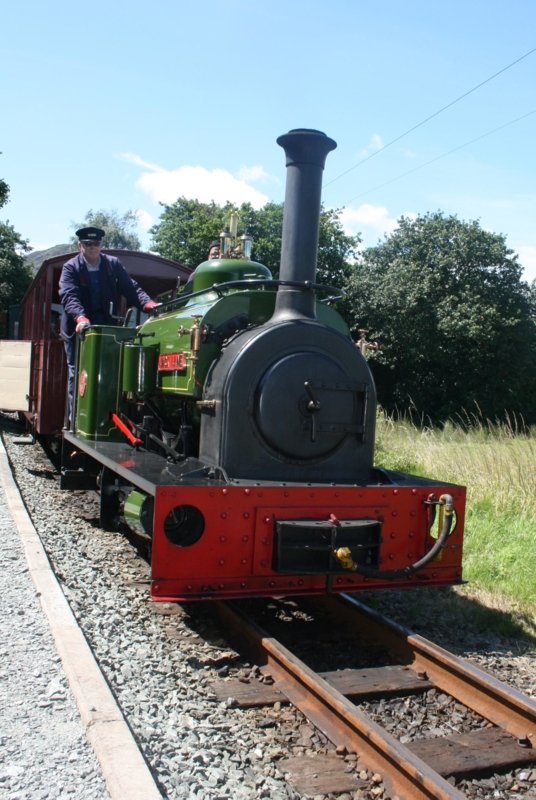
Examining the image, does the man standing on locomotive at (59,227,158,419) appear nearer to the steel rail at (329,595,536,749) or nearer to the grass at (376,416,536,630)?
the grass at (376,416,536,630)

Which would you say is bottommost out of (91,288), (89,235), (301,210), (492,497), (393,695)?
(393,695)

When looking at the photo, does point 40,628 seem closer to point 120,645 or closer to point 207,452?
point 120,645

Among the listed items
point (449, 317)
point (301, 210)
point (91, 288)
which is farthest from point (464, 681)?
point (449, 317)

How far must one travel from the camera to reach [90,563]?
5391 mm

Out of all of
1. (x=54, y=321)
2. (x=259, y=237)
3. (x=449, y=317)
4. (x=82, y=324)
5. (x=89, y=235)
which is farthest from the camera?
(x=259, y=237)

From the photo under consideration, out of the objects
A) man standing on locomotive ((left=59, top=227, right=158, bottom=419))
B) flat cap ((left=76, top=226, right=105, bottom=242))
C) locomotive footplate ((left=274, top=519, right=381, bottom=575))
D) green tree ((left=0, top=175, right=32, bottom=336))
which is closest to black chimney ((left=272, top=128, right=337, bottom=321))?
locomotive footplate ((left=274, top=519, right=381, bottom=575))

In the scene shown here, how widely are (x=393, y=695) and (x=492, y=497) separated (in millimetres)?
4697

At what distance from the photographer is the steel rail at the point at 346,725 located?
2551 mm

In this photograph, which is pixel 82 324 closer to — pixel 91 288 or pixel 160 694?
pixel 91 288

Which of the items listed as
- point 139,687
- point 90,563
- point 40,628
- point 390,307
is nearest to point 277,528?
point 139,687

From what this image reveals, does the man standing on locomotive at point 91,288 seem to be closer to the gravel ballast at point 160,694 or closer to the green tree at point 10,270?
the gravel ballast at point 160,694

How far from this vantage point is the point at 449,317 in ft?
70.2

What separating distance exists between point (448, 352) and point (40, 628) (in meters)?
19.8

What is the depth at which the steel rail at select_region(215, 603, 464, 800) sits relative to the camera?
2551 mm
